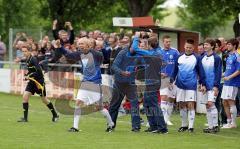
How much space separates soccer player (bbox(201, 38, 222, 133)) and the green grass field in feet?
1.00

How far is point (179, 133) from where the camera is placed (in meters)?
15.5

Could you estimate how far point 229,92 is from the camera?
16.9 meters

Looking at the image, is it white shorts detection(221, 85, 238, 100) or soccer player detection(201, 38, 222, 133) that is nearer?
soccer player detection(201, 38, 222, 133)

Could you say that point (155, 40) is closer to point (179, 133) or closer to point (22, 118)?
point (179, 133)

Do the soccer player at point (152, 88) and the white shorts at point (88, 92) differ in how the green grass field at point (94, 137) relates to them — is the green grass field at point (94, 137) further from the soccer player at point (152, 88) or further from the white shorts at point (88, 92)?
the white shorts at point (88, 92)

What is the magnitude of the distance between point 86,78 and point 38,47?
33.0 feet

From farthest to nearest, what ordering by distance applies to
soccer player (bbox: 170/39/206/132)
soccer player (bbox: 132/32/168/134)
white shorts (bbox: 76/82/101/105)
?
soccer player (bbox: 170/39/206/132)
soccer player (bbox: 132/32/168/134)
white shorts (bbox: 76/82/101/105)

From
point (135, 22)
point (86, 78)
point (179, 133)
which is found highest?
point (135, 22)

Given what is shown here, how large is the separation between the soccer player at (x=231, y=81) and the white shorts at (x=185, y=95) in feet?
4.27

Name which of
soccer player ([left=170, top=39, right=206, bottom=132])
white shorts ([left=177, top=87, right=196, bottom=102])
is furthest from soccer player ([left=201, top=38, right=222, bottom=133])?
white shorts ([left=177, top=87, right=196, bottom=102])

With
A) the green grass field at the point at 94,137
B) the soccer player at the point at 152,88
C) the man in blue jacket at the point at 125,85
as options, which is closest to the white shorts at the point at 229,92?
the green grass field at the point at 94,137

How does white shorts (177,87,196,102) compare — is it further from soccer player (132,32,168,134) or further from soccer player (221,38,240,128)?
soccer player (221,38,240,128)

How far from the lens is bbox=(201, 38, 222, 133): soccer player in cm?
1587

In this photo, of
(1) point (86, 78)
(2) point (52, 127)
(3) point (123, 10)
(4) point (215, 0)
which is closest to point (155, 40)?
(1) point (86, 78)
